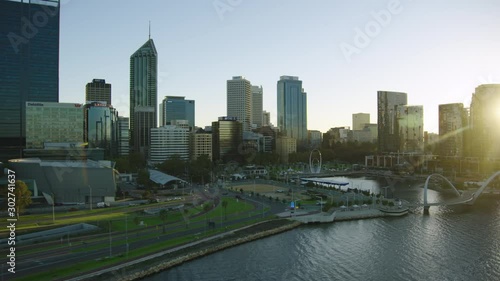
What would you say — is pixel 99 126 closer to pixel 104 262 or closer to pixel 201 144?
pixel 201 144

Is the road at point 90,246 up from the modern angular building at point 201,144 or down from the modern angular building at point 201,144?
down

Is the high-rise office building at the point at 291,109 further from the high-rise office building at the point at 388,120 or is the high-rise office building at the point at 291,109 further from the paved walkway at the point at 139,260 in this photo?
the paved walkway at the point at 139,260

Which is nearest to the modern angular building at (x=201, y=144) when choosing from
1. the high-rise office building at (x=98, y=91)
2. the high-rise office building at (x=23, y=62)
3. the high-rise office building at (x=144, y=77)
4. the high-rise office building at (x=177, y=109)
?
the high-rise office building at (x=23, y=62)

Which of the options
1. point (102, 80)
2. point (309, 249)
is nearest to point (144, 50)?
point (102, 80)

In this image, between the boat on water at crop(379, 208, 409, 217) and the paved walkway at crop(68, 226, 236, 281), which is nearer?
the paved walkway at crop(68, 226, 236, 281)

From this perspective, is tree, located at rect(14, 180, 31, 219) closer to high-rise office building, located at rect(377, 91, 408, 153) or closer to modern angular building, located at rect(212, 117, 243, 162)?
modern angular building, located at rect(212, 117, 243, 162)

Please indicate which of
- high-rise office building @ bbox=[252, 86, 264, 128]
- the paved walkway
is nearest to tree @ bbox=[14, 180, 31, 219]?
the paved walkway
